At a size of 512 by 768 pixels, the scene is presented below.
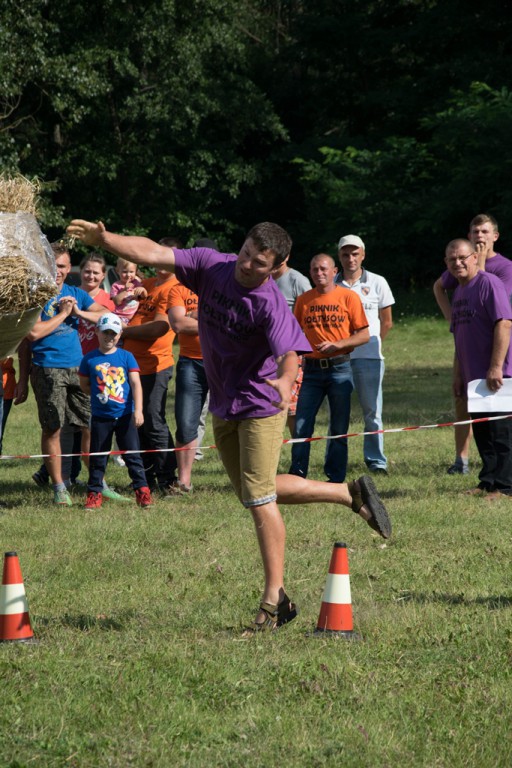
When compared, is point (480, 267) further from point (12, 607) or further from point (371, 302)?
point (12, 607)

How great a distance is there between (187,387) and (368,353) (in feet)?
6.50

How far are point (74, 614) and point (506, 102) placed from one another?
28459 millimetres

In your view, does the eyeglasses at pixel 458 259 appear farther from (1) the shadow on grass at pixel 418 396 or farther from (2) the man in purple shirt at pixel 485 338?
(1) the shadow on grass at pixel 418 396

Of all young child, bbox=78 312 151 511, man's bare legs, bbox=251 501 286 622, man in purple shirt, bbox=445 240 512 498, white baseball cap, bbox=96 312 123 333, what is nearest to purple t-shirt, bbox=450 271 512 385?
man in purple shirt, bbox=445 240 512 498

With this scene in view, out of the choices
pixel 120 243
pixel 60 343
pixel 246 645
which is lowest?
pixel 246 645

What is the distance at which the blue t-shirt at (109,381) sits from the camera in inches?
372

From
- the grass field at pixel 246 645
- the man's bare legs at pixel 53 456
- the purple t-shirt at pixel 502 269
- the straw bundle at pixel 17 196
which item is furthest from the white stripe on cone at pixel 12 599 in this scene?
the purple t-shirt at pixel 502 269

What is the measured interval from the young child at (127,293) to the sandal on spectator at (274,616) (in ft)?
16.6

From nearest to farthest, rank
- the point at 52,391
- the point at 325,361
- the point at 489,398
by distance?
the point at 489,398 → the point at 52,391 → the point at 325,361

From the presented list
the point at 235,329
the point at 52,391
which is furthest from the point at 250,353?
the point at 52,391

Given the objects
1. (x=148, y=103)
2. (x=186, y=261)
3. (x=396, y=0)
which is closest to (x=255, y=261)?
(x=186, y=261)

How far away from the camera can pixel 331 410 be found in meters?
10.1

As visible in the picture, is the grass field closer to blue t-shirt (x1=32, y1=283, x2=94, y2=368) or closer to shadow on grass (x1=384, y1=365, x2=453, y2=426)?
blue t-shirt (x1=32, y1=283, x2=94, y2=368)

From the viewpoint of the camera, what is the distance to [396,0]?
142 ft
